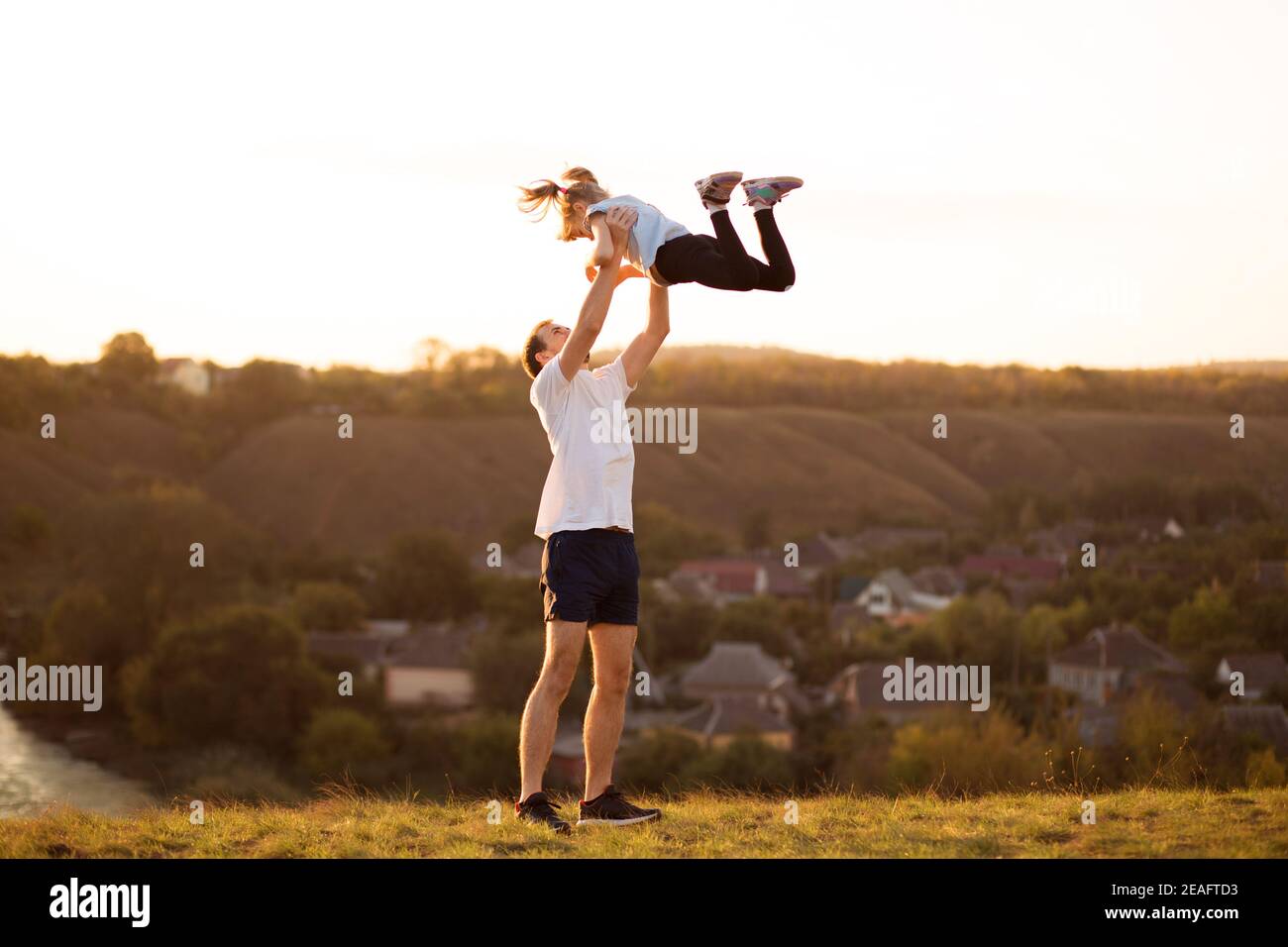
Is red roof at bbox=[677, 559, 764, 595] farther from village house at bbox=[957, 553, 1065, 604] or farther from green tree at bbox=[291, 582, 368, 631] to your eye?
A: green tree at bbox=[291, 582, 368, 631]

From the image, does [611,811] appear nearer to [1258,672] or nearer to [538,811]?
[538,811]

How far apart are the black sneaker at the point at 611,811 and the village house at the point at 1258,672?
32062 mm

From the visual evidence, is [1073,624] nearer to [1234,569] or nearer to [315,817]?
[1234,569]

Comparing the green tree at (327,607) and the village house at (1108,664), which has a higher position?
the green tree at (327,607)

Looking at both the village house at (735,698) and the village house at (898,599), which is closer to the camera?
the village house at (735,698)

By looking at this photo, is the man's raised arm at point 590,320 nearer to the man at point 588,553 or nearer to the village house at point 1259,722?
the man at point 588,553

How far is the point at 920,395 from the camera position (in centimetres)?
12750

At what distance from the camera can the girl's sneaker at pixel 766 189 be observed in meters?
6.35

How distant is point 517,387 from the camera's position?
11512 centimetres

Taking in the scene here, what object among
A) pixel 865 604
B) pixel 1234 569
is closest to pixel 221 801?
pixel 1234 569

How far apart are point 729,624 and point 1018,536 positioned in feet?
105

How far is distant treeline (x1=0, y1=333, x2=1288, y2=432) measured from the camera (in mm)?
67688

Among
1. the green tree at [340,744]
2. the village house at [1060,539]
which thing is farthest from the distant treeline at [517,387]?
the green tree at [340,744]

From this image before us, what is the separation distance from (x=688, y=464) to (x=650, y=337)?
98.4 m
